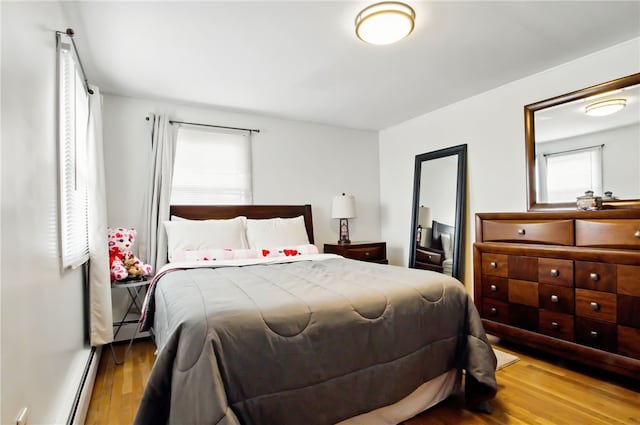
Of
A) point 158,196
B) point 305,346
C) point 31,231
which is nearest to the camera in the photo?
point 31,231

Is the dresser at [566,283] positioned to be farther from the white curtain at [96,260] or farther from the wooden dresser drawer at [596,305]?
the white curtain at [96,260]

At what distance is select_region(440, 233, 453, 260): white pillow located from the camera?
3.63 meters

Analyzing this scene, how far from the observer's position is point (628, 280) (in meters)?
2.03

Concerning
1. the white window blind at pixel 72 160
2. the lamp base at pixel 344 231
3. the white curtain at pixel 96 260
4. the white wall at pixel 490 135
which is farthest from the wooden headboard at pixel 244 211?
the white wall at pixel 490 135

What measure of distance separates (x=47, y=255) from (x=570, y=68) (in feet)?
12.2

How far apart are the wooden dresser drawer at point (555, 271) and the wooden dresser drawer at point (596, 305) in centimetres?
10

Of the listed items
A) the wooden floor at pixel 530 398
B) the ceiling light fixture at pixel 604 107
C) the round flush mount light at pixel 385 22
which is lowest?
the wooden floor at pixel 530 398

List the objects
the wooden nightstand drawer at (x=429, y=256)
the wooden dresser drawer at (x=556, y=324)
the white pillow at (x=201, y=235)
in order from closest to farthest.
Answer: the wooden dresser drawer at (x=556, y=324), the white pillow at (x=201, y=235), the wooden nightstand drawer at (x=429, y=256)

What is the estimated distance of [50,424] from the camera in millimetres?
1344

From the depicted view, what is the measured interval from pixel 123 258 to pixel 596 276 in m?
3.54

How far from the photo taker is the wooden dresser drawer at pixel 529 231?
7.80ft

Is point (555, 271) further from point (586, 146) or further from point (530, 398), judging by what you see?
point (586, 146)

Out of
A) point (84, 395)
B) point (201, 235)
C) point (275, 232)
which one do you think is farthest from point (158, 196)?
point (84, 395)

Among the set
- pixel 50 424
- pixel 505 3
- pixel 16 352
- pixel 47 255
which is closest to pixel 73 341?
pixel 50 424
